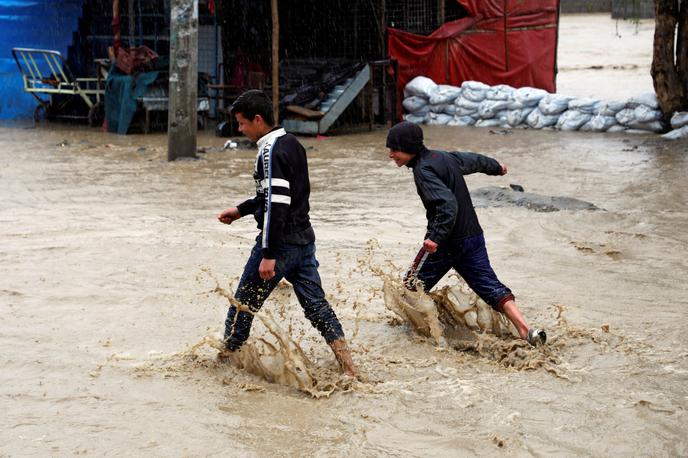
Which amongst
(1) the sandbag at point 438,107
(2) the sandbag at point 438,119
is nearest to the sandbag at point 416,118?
(2) the sandbag at point 438,119

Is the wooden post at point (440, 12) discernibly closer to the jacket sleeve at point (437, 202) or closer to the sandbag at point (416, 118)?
the sandbag at point (416, 118)

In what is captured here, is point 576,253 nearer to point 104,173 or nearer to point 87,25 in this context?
point 104,173

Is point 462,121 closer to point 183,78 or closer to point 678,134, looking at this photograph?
point 678,134

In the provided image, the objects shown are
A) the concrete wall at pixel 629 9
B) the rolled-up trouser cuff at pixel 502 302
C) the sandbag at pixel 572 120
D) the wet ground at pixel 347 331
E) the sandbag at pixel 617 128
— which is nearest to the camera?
the wet ground at pixel 347 331

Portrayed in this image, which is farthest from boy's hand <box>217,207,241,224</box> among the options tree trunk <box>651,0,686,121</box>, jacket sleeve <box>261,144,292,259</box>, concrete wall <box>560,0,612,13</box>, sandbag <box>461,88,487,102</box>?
concrete wall <box>560,0,612,13</box>

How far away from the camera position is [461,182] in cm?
486

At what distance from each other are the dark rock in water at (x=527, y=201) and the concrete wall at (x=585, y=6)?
30868 millimetres

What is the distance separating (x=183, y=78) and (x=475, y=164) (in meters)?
8.03

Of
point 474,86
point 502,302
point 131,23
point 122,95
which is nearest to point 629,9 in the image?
point 474,86

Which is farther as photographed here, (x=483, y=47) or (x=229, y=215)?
(x=483, y=47)

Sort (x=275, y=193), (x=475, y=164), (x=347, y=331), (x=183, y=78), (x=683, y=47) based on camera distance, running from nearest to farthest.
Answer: (x=275, y=193), (x=475, y=164), (x=347, y=331), (x=183, y=78), (x=683, y=47)

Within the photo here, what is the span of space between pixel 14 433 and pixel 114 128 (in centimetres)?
1322

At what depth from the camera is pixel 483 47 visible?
60.4ft

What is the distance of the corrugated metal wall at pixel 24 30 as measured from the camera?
18.3 meters
